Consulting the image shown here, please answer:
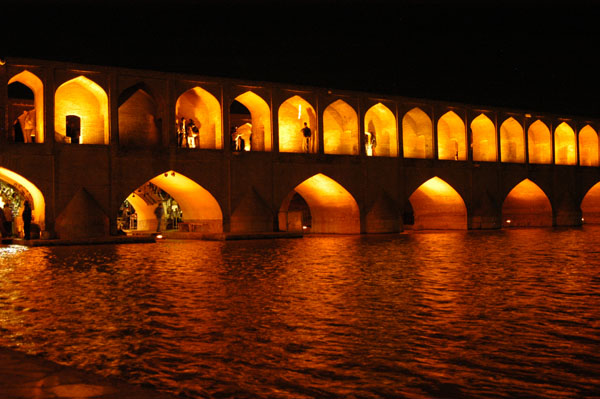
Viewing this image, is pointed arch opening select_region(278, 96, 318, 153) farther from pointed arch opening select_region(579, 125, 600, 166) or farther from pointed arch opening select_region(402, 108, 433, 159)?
pointed arch opening select_region(579, 125, 600, 166)

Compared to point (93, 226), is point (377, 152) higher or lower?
higher

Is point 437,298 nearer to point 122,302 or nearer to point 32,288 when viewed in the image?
point 122,302

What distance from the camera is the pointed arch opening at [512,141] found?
1112 inches

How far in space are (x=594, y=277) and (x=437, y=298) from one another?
2.64 metres

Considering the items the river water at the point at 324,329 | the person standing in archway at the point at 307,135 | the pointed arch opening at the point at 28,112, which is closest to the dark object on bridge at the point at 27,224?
the pointed arch opening at the point at 28,112

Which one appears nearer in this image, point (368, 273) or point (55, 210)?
point (368, 273)

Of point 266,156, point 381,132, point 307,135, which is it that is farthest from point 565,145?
point 266,156

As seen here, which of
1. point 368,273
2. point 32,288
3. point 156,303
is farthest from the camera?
point 368,273

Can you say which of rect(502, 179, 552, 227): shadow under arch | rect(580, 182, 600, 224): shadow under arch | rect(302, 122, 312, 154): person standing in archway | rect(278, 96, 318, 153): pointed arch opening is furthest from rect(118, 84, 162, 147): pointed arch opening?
rect(580, 182, 600, 224): shadow under arch

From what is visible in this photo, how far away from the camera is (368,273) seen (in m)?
8.13

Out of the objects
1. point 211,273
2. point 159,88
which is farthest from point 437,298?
point 159,88

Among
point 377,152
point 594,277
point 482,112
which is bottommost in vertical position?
point 594,277

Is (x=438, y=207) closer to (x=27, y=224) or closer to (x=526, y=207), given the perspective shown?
(x=526, y=207)

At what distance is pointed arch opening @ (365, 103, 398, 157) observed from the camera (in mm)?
24672
